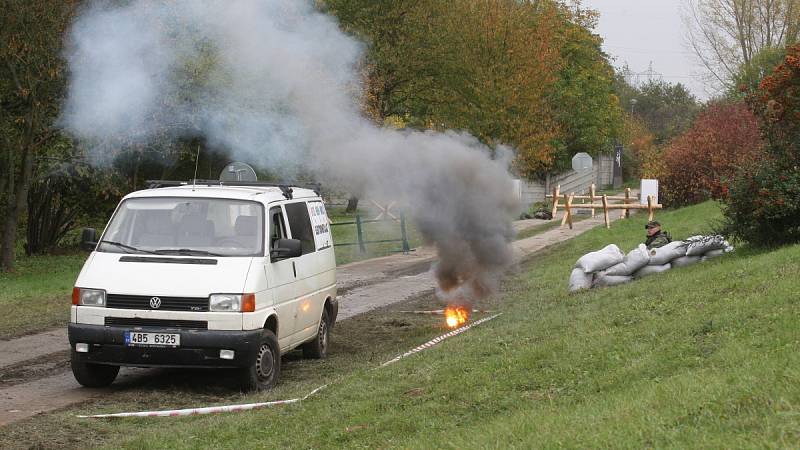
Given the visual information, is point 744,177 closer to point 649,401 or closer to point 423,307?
point 423,307

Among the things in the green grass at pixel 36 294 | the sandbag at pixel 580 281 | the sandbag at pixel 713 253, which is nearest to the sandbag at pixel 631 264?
the sandbag at pixel 580 281

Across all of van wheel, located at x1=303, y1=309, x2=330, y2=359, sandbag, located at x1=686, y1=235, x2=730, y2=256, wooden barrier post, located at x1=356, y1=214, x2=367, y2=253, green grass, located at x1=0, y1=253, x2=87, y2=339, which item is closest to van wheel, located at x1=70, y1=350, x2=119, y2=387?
van wheel, located at x1=303, y1=309, x2=330, y2=359

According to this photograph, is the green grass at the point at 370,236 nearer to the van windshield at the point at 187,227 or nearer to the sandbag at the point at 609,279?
the sandbag at the point at 609,279

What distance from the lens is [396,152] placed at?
1510 cm

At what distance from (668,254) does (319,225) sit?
5488mm

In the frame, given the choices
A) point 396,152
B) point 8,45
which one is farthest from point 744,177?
point 8,45

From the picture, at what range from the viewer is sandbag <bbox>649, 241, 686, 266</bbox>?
14.4m

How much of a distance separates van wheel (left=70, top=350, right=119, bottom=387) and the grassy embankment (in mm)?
653

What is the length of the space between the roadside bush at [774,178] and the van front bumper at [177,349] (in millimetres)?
7925

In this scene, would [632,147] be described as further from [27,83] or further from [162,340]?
[162,340]

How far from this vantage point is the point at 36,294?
17516 millimetres

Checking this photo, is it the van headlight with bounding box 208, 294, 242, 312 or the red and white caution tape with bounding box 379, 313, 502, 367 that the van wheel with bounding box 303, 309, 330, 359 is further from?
the van headlight with bounding box 208, 294, 242, 312

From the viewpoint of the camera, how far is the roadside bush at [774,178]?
13.6 m

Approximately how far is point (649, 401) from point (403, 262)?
1833 centimetres
